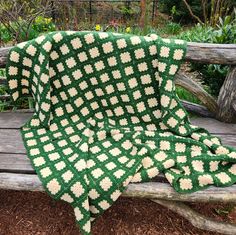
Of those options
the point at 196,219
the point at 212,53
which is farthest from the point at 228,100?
the point at 196,219

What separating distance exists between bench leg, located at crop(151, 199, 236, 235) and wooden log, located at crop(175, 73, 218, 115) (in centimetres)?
77

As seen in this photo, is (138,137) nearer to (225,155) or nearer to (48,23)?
(225,155)

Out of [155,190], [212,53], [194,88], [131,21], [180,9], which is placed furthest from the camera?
[180,9]

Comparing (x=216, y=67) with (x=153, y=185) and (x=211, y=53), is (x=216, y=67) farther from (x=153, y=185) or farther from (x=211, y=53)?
(x=153, y=185)

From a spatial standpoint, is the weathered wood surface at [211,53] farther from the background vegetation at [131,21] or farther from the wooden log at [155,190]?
the wooden log at [155,190]

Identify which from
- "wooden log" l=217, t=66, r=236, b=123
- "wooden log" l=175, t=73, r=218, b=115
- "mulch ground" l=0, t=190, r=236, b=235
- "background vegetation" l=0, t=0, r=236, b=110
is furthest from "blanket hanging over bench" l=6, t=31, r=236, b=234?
"background vegetation" l=0, t=0, r=236, b=110

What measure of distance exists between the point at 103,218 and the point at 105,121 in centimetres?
70

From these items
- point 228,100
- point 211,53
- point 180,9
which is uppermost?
point 211,53

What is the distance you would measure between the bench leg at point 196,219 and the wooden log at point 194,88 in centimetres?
77

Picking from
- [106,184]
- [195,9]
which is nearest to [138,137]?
[106,184]

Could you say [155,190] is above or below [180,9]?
above

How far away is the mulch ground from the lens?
2.27 metres

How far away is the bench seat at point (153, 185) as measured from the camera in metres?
1.84

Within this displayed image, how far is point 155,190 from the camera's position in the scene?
1.84 metres
